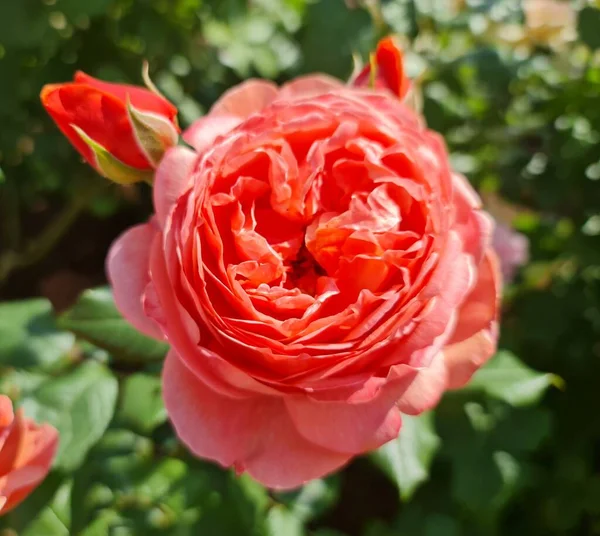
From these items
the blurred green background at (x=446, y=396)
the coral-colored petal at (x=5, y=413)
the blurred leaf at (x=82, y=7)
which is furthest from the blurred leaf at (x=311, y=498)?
the blurred leaf at (x=82, y=7)

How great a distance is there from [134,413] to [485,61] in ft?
2.29

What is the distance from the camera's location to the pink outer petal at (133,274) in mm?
569

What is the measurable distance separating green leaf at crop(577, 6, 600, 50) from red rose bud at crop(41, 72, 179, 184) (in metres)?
0.60

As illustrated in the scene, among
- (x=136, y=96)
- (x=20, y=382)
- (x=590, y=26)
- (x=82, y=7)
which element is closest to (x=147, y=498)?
(x=20, y=382)

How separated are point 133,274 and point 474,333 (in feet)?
1.03

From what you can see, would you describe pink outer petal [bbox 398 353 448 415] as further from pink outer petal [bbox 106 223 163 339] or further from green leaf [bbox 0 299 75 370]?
green leaf [bbox 0 299 75 370]

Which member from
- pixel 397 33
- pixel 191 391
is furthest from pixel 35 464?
pixel 397 33

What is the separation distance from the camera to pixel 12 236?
4.86 ft

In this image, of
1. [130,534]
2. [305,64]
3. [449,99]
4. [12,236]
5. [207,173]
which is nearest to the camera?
[207,173]

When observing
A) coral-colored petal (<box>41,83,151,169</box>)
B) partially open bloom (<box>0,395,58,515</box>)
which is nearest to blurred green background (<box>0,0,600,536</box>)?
partially open bloom (<box>0,395,58,515</box>)

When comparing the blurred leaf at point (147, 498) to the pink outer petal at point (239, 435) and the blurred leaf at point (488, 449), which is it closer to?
the pink outer petal at point (239, 435)

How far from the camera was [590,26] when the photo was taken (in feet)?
2.89

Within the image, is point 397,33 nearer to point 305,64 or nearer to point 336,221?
point 305,64

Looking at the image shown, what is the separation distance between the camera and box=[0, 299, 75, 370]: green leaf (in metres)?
0.77
